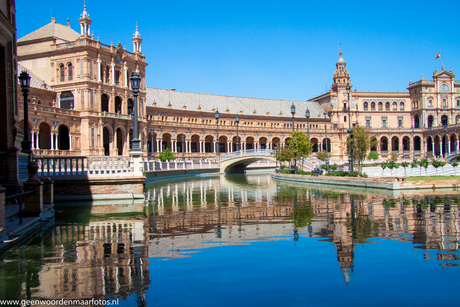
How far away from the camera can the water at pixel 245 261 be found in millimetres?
5480

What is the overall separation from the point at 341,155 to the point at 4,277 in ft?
278

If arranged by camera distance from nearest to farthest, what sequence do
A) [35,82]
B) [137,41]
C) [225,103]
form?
[35,82]
[137,41]
[225,103]

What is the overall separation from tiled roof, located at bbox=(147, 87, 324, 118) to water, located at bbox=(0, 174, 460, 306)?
196 ft

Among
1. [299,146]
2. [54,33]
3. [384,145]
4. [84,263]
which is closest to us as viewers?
[84,263]

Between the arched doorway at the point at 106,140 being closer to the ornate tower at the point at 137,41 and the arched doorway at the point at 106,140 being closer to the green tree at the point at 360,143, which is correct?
the ornate tower at the point at 137,41

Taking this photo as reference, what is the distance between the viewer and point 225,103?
8550 centimetres

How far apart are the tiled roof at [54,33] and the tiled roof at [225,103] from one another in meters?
20.3

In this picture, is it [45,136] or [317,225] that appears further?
[45,136]

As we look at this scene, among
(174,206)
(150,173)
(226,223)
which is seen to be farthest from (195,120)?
(226,223)

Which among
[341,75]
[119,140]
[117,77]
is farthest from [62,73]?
[341,75]

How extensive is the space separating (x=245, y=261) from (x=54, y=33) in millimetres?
52042

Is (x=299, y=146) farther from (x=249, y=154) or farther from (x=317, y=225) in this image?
(x=317, y=225)

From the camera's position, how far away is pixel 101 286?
5812 millimetres

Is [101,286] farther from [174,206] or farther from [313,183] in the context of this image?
[313,183]
